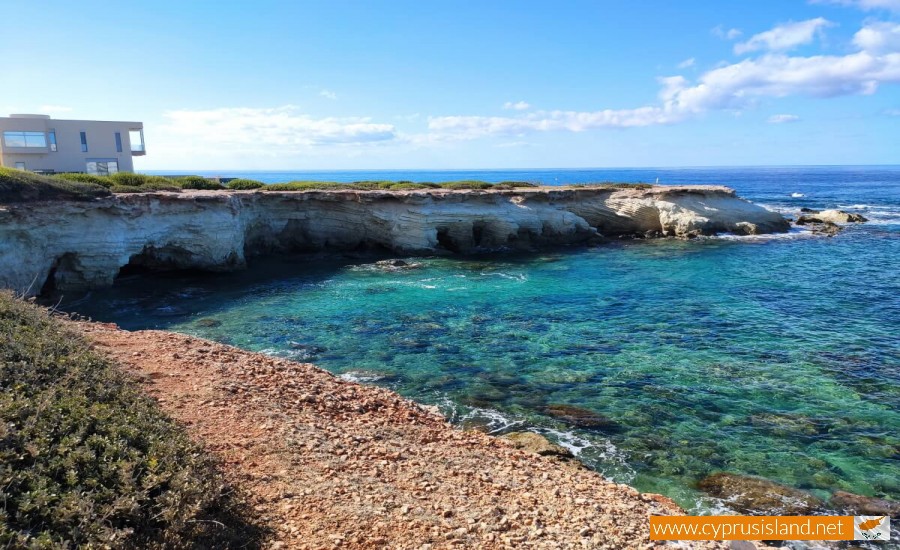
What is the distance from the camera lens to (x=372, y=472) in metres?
7.93

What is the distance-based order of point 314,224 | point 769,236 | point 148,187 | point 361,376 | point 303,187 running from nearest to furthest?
point 361,376, point 148,187, point 314,224, point 303,187, point 769,236

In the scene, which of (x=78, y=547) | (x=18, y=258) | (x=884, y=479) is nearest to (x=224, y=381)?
(x=78, y=547)

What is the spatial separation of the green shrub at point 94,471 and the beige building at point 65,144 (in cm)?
4311

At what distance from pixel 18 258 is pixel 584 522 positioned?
23634 millimetres

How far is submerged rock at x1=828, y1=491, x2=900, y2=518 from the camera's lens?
8.84 metres

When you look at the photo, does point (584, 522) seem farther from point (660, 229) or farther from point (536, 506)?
point (660, 229)

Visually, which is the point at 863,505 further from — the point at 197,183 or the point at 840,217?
the point at 840,217

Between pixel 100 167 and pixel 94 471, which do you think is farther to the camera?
pixel 100 167

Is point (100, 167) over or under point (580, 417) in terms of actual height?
over

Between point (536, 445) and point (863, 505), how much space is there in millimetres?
5510

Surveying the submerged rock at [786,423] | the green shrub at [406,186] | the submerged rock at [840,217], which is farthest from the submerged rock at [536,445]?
the submerged rock at [840,217]

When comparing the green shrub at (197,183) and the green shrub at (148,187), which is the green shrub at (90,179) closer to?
the green shrub at (148,187)

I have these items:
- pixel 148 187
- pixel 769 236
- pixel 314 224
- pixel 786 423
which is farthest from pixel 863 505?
pixel 769 236

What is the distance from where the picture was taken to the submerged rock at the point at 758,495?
895cm
